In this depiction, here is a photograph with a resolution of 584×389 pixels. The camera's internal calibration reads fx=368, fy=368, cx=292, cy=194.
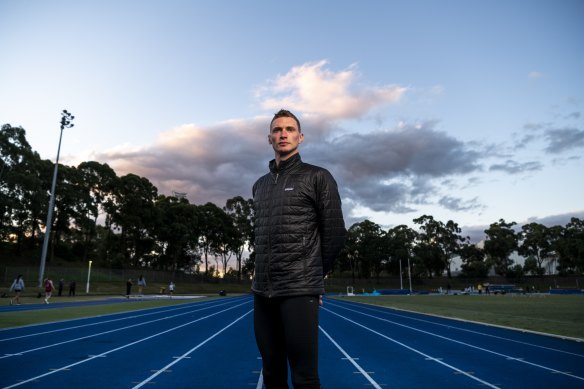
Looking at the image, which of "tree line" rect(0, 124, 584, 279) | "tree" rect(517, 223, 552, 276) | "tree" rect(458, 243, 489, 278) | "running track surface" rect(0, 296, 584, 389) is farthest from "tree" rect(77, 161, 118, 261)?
"tree" rect(517, 223, 552, 276)

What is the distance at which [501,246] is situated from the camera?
80.8m

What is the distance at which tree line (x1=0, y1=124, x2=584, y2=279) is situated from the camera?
4081 cm

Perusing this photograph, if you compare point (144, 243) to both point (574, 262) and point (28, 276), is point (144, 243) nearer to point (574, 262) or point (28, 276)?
point (28, 276)

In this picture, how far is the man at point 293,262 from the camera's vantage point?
86.4 inches

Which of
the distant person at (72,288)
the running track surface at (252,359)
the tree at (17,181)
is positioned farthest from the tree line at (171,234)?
the running track surface at (252,359)

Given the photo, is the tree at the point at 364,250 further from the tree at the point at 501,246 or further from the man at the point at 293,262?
the man at the point at 293,262

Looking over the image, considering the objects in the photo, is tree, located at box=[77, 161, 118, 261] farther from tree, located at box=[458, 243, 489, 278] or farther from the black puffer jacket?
tree, located at box=[458, 243, 489, 278]

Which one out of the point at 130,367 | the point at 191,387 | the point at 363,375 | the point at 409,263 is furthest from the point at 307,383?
the point at 409,263

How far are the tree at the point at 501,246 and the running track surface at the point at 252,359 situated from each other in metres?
80.0

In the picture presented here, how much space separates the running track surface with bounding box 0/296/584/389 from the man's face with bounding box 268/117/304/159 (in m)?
3.72

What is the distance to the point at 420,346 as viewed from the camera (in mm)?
8281

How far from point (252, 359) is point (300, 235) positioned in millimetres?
5257

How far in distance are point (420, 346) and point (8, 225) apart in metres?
47.8

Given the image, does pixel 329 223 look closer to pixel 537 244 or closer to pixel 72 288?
pixel 72 288
